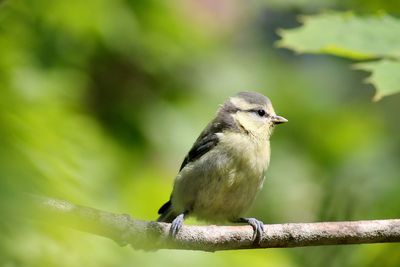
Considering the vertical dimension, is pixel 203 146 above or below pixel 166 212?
above

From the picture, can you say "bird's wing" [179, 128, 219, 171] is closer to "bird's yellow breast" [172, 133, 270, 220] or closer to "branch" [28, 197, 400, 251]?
"bird's yellow breast" [172, 133, 270, 220]

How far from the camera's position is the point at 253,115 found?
4.02 m

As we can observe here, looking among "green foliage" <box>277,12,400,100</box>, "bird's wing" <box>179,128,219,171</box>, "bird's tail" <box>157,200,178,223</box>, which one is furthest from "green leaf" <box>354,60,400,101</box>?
"bird's tail" <box>157,200,178,223</box>

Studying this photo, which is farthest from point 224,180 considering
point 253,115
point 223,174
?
point 253,115

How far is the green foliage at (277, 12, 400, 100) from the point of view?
6.75ft

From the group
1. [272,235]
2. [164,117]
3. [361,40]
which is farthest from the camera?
→ [164,117]

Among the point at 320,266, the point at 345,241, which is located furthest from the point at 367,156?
the point at 320,266

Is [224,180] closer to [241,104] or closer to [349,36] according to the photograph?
[241,104]

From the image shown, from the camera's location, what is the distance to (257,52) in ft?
24.2

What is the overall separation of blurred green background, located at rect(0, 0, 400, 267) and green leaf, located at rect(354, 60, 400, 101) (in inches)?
17.6

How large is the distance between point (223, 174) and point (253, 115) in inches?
22.0

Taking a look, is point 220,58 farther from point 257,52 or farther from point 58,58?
point 58,58

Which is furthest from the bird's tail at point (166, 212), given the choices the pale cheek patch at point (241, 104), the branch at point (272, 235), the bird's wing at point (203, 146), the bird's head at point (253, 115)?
the branch at point (272, 235)

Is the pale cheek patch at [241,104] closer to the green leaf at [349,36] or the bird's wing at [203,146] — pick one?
the bird's wing at [203,146]
